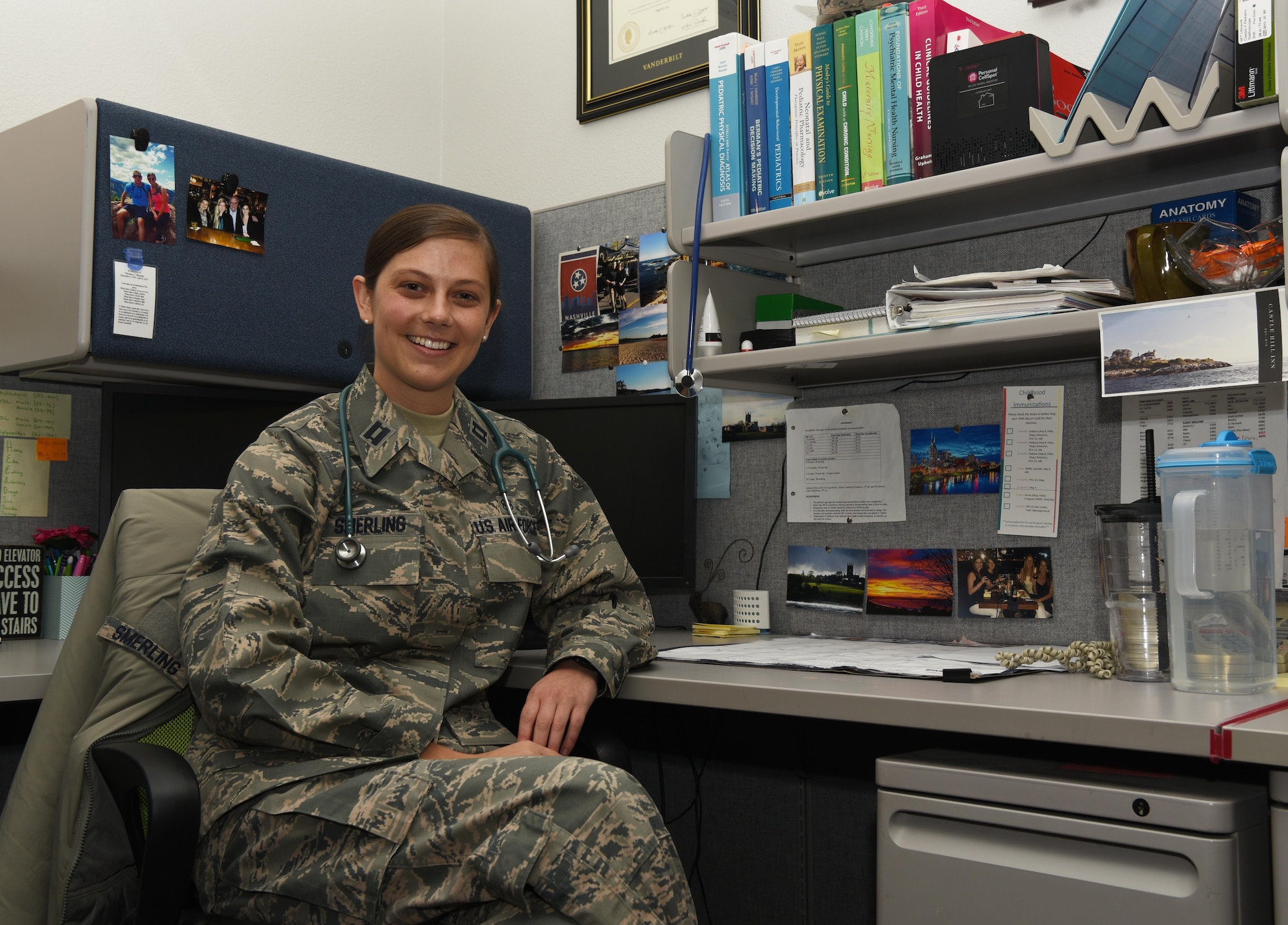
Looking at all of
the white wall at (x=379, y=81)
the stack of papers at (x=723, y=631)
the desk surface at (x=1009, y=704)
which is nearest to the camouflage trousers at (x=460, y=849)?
the desk surface at (x=1009, y=704)

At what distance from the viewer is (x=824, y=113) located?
1.46 meters

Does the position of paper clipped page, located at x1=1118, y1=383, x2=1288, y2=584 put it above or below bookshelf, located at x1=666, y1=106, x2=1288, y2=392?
below

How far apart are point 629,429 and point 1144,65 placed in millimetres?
853

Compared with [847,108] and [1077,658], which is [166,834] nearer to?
[1077,658]

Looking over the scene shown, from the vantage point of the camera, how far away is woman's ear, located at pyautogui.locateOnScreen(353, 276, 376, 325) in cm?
146

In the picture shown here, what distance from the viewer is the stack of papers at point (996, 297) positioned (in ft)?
4.03

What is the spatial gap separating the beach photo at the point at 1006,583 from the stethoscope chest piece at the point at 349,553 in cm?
79

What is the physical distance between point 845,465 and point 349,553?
2.45 ft

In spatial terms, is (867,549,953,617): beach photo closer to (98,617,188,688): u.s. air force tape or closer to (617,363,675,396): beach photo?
(617,363,675,396): beach photo

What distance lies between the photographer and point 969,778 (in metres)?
0.97

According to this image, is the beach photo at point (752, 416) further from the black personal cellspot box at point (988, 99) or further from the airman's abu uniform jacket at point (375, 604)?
the black personal cellspot box at point (988, 99)

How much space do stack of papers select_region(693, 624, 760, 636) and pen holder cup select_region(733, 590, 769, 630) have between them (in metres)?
0.04

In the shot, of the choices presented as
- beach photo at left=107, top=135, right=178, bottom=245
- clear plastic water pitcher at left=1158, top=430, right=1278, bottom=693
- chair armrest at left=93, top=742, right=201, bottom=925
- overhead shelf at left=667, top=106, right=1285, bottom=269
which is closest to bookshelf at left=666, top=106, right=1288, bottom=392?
overhead shelf at left=667, top=106, right=1285, bottom=269

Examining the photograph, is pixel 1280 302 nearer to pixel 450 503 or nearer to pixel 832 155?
pixel 832 155
